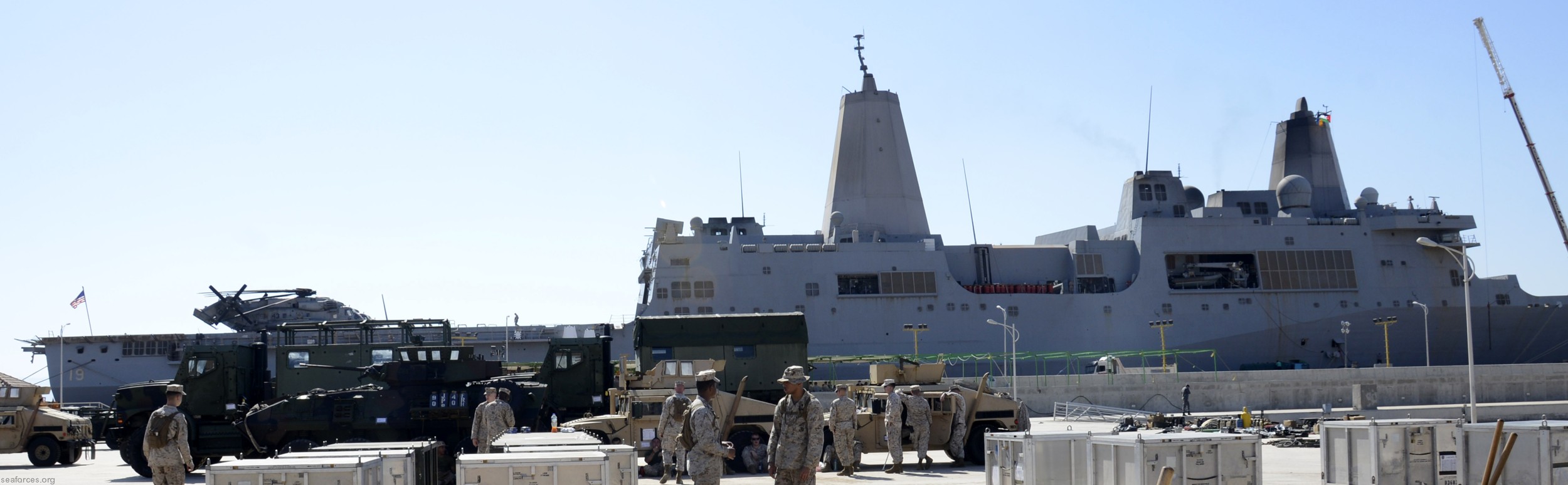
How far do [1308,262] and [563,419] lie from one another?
27688 millimetres

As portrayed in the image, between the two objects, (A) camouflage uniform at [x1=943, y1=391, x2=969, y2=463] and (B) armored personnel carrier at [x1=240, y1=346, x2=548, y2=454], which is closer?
(B) armored personnel carrier at [x1=240, y1=346, x2=548, y2=454]

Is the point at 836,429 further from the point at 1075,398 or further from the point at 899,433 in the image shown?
the point at 1075,398

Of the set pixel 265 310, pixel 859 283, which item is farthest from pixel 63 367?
pixel 859 283

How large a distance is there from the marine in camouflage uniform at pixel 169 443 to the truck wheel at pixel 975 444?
9.64 metres

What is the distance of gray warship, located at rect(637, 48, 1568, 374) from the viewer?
3622 cm

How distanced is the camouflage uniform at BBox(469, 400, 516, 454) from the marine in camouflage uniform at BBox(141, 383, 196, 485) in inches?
141

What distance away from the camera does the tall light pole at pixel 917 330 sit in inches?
1350

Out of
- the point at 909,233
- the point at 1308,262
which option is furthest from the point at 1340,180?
the point at 909,233

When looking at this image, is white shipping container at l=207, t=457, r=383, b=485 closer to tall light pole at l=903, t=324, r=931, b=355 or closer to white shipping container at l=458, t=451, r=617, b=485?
white shipping container at l=458, t=451, r=617, b=485

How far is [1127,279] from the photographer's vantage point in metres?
38.3

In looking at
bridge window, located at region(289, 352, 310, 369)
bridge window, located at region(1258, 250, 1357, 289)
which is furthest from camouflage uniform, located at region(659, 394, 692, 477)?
bridge window, located at region(1258, 250, 1357, 289)

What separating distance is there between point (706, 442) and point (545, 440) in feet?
3.94

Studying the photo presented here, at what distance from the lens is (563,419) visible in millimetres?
18531

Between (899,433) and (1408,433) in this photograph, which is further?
(899,433)
